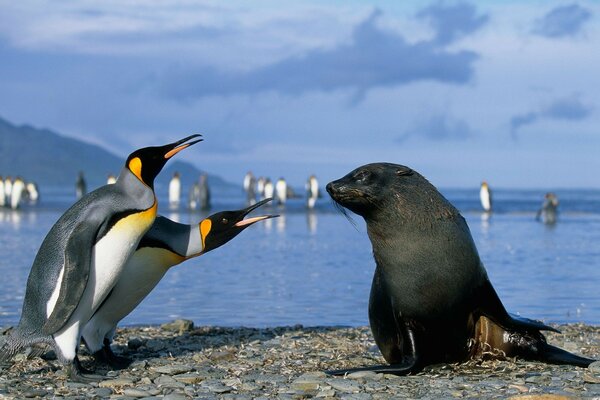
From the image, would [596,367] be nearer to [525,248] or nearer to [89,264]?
[89,264]

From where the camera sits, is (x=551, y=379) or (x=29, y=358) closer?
(x=551, y=379)

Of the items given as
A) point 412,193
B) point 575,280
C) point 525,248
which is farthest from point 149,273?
point 525,248

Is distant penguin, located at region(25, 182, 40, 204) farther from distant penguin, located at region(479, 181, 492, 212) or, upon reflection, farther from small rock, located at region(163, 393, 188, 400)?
small rock, located at region(163, 393, 188, 400)

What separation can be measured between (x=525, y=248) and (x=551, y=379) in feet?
46.2

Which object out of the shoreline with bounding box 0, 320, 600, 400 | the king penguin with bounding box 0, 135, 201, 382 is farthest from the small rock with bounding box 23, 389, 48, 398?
the king penguin with bounding box 0, 135, 201, 382

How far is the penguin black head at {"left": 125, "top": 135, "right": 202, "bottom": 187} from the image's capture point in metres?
5.99

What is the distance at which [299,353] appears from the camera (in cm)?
674

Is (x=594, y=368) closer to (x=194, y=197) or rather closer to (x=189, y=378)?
(x=189, y=378)

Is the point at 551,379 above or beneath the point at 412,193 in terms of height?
beneath

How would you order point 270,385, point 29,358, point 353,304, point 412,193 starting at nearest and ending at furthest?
1. point 270,385
2. point 412,193
3. point 29,358
4. point 353,304

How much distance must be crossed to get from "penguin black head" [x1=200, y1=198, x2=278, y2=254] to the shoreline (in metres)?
0.73

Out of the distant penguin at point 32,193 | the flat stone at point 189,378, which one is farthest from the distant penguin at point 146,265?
the distant penguin at point 32,193

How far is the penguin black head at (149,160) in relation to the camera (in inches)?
236

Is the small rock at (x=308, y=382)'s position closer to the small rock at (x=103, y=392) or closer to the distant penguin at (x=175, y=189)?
the small rock at (x=103, y=392)
